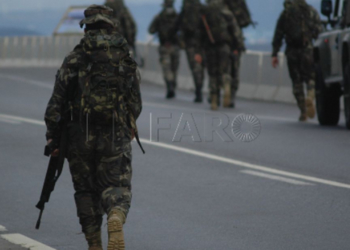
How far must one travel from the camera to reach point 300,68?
60.1 feet

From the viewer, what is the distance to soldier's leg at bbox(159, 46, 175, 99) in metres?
25.6

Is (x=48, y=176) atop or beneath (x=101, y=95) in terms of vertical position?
beneath

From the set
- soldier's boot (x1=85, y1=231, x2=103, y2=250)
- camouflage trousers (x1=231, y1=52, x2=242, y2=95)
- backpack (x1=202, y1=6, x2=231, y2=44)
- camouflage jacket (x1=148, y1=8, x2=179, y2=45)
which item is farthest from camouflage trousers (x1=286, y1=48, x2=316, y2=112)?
soldier's boot (x1=85, y1=231, x2=103, y2=250)

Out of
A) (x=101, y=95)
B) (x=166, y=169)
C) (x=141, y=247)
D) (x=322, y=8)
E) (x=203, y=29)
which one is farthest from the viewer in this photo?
(x=203, y=29)

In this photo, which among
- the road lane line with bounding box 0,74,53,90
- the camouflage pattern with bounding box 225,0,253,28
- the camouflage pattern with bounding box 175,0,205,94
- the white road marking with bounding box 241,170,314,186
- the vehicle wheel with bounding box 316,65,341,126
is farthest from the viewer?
the road lane line with bounding box 0,74,53,90

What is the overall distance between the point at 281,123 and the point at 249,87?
25.7 ft

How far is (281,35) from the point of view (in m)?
18.4

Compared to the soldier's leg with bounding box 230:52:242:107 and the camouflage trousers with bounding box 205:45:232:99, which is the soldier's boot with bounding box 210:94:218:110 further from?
the soldier's leg with bounding box 230:52:242:107

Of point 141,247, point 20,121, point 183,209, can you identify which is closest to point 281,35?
point 20,121

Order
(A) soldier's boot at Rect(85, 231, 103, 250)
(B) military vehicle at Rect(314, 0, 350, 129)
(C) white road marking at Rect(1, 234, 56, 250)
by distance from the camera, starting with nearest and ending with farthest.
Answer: (A) soldier's boot at Rect(85, 231, 103, 250)
(C) white road marking at Rect(1, 234, 56, 250)
(B) military vehicle at Rect(314, 0, 350, 129)

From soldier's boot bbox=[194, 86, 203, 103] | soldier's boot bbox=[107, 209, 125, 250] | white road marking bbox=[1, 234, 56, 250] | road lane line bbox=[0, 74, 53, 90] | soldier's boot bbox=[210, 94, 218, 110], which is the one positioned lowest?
road lane line bbox=[0, 74, 53, 90]

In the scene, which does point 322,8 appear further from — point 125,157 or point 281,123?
point 125,157

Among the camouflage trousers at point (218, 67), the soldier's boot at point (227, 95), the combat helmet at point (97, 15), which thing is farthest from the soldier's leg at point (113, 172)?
the soldier's boot at point (227, 95)

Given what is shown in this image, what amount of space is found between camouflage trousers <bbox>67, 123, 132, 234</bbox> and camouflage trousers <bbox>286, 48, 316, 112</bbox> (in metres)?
11.2
